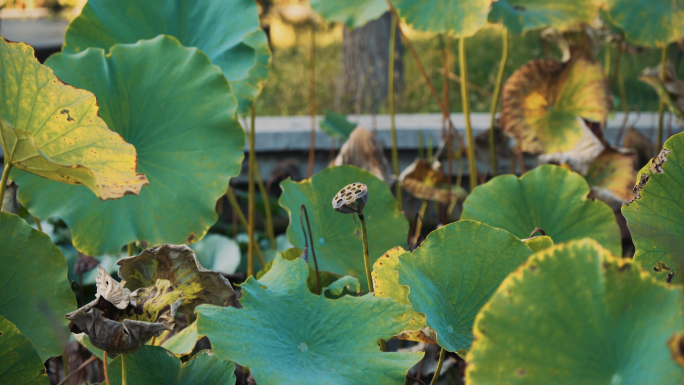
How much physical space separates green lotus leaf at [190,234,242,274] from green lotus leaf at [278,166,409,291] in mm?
449

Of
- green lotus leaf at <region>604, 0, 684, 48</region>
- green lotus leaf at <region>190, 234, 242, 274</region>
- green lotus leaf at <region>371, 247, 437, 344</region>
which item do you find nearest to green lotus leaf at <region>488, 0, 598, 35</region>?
green lotus leaf at <region>604, 0, 684, 48</region>

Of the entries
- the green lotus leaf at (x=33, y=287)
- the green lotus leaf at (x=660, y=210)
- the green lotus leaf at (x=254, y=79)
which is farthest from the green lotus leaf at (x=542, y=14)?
the green lotus leaf at (x=33, y=287)

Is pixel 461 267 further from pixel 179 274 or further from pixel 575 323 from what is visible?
pixel 179 274

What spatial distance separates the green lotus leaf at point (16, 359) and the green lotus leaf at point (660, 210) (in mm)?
594

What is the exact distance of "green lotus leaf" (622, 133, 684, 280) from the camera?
516mm

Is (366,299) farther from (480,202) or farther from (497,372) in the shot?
(480,202)

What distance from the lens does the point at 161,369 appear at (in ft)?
1.65

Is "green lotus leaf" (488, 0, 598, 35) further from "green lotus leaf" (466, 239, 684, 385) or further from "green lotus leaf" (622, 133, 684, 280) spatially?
"green lotus leaf" (466, 239, 684, 385)

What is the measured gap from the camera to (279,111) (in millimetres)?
3615

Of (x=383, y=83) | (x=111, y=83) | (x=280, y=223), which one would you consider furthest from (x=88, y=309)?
(x=383, y=83)

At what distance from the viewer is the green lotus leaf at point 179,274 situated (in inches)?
21.0

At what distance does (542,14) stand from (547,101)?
0.77 feet

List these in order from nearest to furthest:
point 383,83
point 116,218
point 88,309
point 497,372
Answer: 1. point 497,372
2. point 88,309
3. point 116,218
4. point 383,83

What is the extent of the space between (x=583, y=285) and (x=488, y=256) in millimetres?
186
